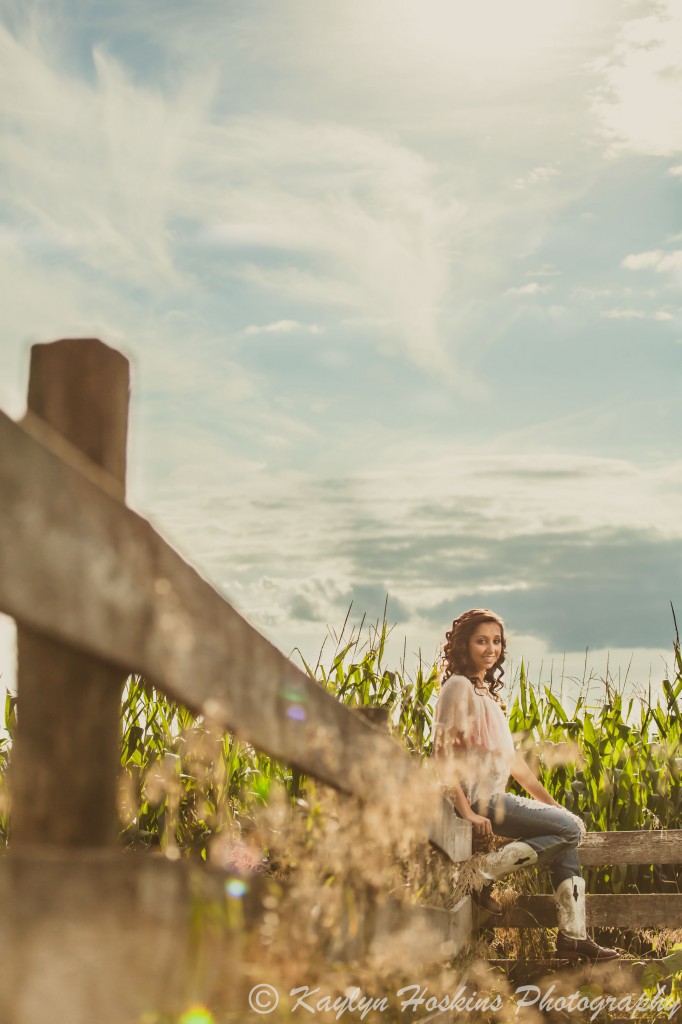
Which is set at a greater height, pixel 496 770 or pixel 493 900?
pixel 496 770

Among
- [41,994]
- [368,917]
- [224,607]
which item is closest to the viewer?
[41,994]

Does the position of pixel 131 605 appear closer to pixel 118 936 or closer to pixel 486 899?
pixel 118 936

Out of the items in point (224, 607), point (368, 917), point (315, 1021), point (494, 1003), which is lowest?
point (494, 1003)

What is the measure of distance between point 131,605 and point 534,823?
15.0 feet

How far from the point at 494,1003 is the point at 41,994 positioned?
431 centimetres

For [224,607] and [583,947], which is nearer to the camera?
[224,607]

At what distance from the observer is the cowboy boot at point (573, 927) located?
5.55 meters

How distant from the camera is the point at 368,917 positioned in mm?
2680

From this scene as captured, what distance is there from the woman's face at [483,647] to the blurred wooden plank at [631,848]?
1449 mm

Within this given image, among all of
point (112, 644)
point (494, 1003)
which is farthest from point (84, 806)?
point (494, 1003)

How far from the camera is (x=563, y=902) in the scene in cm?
564

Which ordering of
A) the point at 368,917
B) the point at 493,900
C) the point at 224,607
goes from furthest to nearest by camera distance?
the point at 493,900 < the point at 368,917 < the point at 224,607

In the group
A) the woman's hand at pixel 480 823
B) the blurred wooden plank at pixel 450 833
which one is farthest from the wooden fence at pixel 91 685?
the woman's hand at pixel 480 823

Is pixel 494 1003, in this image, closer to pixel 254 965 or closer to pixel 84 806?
pixel 254 965
